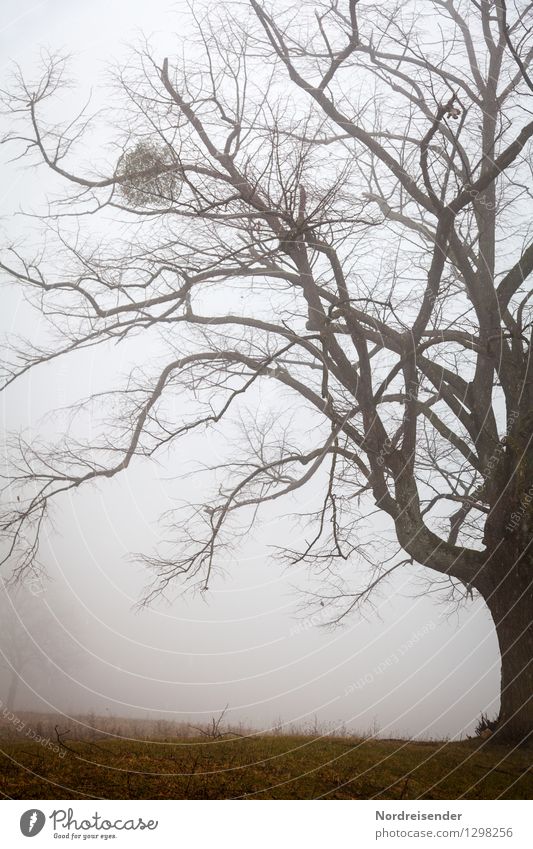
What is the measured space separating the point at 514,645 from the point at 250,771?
239 cm

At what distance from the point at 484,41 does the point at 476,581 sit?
5.19 m

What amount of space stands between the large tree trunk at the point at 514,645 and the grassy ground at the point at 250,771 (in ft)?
1.56

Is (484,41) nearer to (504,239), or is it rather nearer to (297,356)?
(504,239)

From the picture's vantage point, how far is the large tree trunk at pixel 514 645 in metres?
4.71

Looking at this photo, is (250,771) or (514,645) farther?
(514,645)

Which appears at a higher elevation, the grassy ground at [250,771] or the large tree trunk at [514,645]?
the large tree trunk at [514,645]

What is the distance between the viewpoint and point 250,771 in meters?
3.65

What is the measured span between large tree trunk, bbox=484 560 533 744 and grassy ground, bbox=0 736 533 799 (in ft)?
1.56

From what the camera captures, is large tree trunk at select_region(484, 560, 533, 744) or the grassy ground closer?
the grassy ground

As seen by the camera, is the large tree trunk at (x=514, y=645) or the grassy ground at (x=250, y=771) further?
the large tree trunk at (x=514, y=645)

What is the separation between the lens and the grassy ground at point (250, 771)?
11.3 ft

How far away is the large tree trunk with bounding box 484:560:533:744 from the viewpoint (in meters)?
4.71

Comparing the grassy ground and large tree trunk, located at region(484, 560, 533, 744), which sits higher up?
large tree trunk, located at region(484, 560, 533, 744)
